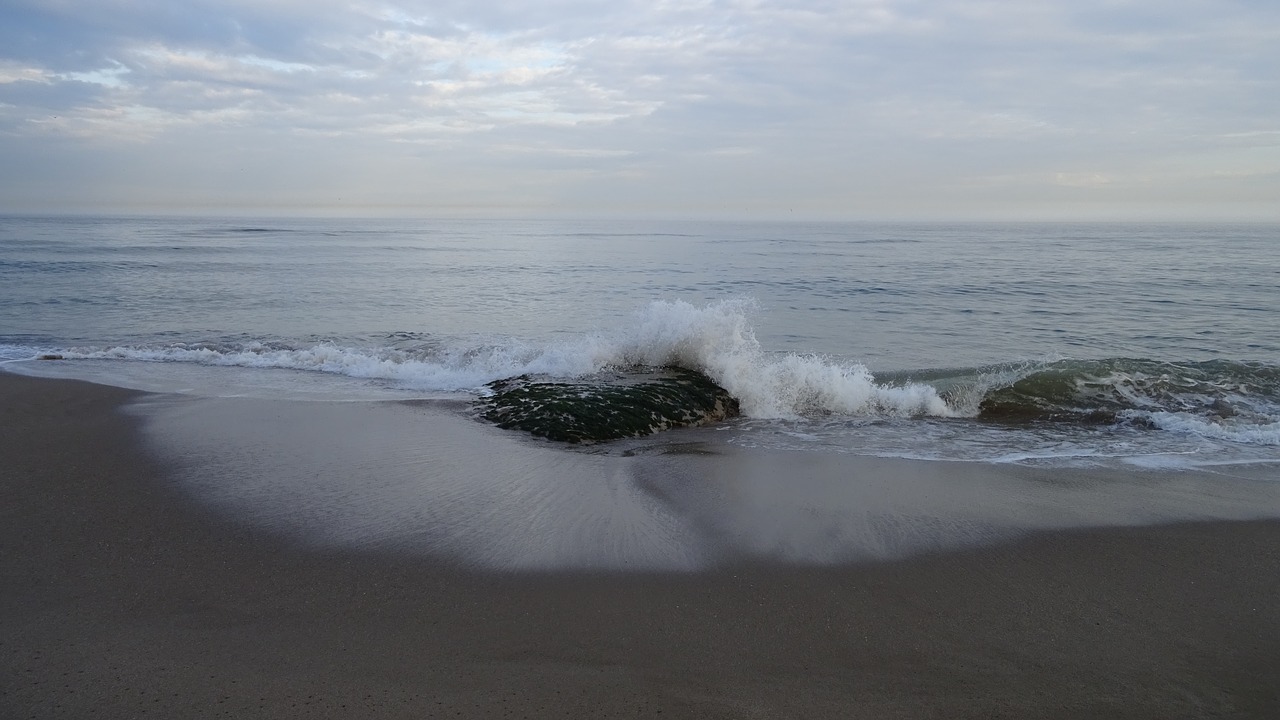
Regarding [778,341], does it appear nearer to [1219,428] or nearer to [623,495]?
[1219,428]

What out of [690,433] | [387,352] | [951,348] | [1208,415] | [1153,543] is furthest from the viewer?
Result: [951,348]

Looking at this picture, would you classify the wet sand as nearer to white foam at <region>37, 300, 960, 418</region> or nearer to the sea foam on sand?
the sea foam on sand

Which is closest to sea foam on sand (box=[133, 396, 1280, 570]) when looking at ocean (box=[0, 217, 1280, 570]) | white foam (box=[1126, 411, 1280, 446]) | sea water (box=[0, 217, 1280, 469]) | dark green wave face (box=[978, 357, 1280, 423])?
ocean (box=[0, 217, 1280, 570])

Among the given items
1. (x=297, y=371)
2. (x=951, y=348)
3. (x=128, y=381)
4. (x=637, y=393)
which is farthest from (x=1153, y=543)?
(x=128, y=381)

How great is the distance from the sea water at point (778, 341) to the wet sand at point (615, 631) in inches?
117

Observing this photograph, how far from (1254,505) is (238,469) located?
25.2 feet

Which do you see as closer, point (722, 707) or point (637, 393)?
point (722, 707)

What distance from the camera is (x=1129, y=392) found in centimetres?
955

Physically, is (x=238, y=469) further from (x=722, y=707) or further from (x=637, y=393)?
(x=722, y=707)

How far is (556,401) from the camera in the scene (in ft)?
25.7

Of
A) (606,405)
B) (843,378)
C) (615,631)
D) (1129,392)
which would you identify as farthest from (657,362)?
(615,631)

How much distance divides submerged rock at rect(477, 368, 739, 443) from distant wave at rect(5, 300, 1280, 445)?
46 cm

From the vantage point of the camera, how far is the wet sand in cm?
300

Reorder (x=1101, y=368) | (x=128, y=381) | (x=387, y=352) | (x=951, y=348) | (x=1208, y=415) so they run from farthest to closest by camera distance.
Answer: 1. (x=951, y=348)
2. (x=387, y=352)
3. (x=1101, y=368)
4. (x=128, y=381)
5. (x=1208, y=415)
